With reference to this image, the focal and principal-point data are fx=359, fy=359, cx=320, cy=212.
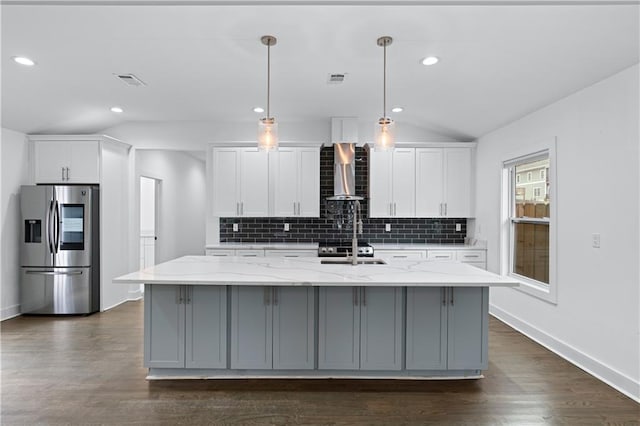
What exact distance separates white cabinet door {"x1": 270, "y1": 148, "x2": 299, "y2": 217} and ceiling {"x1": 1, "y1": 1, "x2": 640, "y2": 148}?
69cm

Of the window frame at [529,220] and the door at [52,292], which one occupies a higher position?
the window frame at [529,220]

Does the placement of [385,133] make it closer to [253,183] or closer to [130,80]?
[130,80]

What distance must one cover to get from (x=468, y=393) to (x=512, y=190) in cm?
281

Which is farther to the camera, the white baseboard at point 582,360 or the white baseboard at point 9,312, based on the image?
the white baseboard at point 9,312

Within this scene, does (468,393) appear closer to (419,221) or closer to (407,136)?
(419,221)

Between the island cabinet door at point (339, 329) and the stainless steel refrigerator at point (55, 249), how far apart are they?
3.51 m

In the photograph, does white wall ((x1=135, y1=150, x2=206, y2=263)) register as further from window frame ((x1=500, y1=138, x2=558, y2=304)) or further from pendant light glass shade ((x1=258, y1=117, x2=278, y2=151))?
window frame ((x1=500, y1=138, x2=558, y2=304))

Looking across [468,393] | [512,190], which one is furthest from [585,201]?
[468,393]

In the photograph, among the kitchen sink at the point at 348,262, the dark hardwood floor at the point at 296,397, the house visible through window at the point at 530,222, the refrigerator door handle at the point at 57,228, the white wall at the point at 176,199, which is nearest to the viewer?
the dark hardwood floor at the point at 296,397

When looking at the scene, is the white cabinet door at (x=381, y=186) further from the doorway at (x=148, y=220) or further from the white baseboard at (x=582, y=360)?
the doorway at (x=148, y=220)

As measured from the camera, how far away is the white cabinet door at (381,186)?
17.1 feet

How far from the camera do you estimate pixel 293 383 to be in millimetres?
2770

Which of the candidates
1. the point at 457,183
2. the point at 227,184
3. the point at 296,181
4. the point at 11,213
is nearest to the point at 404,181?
the point at 457,183

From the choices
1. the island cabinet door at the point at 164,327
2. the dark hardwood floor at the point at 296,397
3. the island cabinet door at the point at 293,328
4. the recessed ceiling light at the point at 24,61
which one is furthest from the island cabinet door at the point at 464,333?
the recessed ceiling light at the point at 24,61
